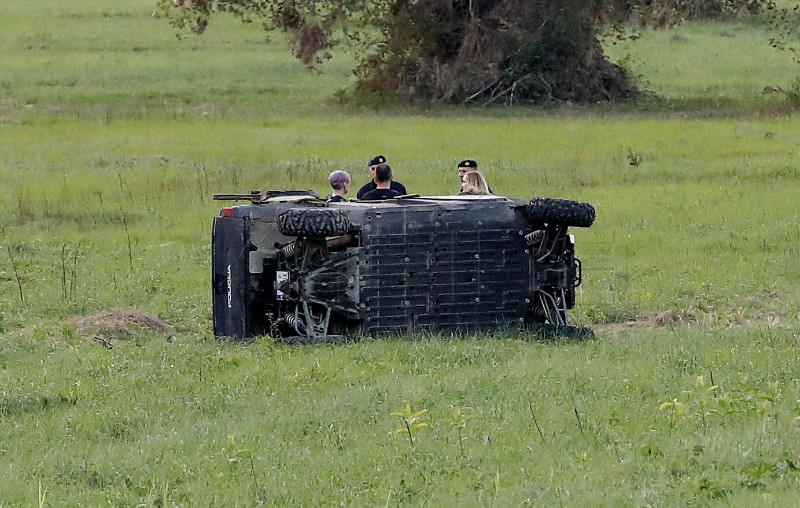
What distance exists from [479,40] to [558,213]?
27856mm

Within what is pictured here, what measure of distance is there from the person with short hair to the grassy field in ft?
5.70

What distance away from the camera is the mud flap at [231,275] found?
40.4 feet

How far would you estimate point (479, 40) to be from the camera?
3938 cm

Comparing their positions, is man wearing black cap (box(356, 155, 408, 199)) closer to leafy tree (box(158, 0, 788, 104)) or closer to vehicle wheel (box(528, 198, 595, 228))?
vehicle wheel (box(528, 198, 595, 228))

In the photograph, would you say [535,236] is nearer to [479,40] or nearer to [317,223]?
[317,223]

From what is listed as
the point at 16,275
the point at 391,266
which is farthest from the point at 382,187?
the point at 16,275

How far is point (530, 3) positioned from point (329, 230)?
28874 millimetres

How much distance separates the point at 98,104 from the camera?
38.6m

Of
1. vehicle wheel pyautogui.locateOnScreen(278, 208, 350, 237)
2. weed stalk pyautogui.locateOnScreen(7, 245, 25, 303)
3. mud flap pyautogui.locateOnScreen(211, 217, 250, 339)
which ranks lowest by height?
weed stalk pyautogui.locateOnScreen(7, 245, 25, 303)

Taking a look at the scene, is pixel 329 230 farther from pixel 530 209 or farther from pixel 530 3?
pixel 530 3

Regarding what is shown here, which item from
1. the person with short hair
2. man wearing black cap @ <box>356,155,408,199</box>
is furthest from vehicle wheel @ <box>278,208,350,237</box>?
man wearing black cap @ <box>356,155,408,199</box>

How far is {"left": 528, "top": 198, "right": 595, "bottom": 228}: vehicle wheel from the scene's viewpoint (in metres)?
12.0

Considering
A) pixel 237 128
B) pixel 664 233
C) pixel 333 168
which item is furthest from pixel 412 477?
pixel 237 128

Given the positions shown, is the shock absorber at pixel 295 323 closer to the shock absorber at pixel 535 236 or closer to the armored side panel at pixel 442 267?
the armored side panel at pixel 442 267
